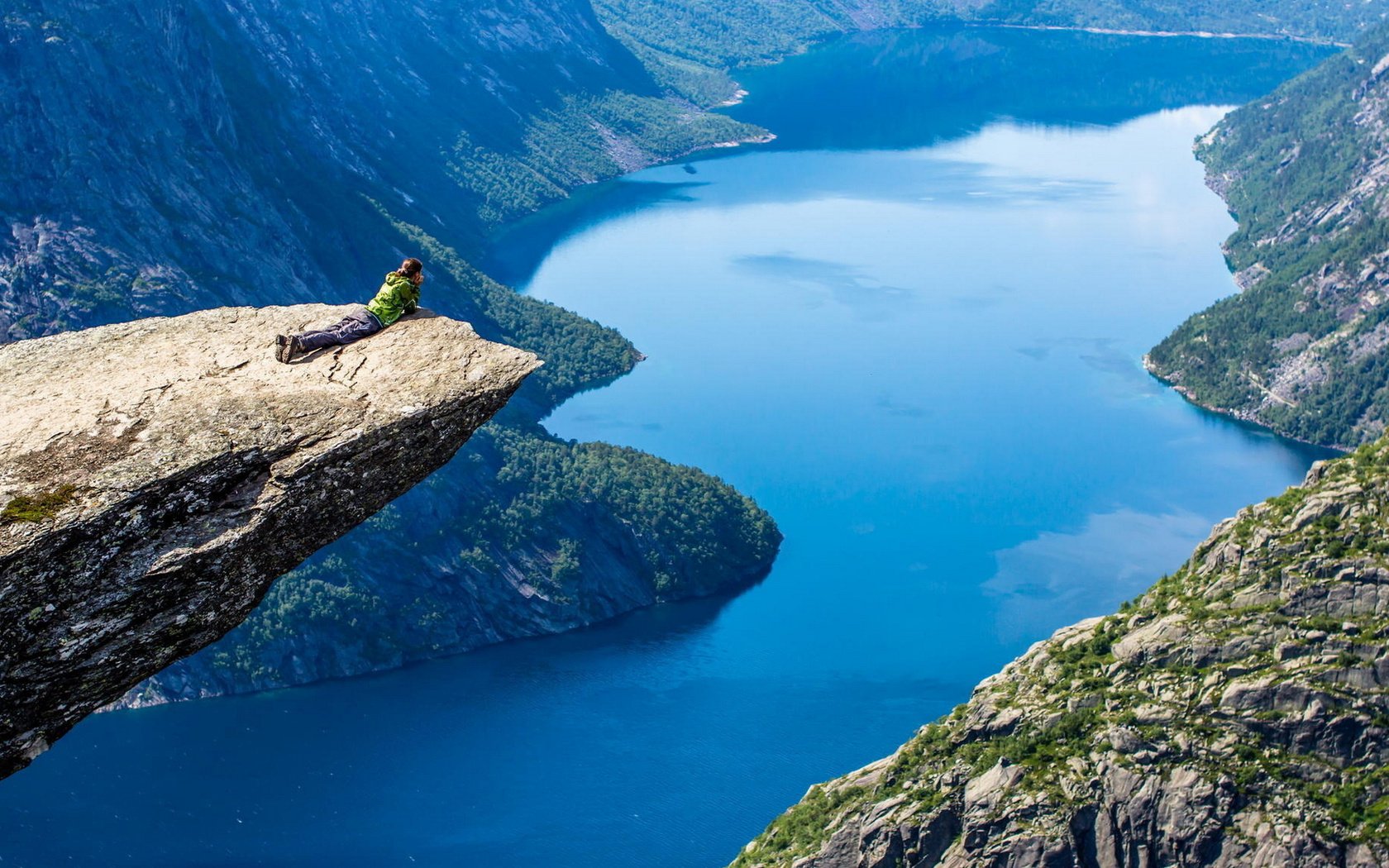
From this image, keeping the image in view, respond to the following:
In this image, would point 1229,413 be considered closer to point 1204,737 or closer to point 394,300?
point 1204,737

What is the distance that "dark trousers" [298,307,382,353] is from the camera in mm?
21062

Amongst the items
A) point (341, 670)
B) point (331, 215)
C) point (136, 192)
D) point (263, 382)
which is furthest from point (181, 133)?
point (263, 382)

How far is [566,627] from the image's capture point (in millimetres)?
118375

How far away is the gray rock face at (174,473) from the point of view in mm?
16953

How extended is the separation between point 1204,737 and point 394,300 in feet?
158

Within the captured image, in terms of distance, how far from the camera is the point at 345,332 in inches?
846

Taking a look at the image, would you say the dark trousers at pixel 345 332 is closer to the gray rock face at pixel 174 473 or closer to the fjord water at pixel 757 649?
the gray rock face at pixel 174 473

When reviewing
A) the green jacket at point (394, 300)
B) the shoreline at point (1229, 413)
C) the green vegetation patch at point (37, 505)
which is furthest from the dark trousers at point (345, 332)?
→ the shoreline at point (1229, 413)

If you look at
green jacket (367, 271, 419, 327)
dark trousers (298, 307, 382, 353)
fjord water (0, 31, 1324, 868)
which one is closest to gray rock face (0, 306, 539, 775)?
dark trousers (298, 307, 382, 353)

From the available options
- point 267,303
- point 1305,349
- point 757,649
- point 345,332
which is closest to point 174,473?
point 345,332

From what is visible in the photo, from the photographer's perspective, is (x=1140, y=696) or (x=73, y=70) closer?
(x=1140, y=696)

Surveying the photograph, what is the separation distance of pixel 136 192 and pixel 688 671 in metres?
67.4

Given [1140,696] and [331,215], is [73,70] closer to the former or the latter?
[331,215]

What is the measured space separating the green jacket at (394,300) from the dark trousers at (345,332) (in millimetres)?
219
